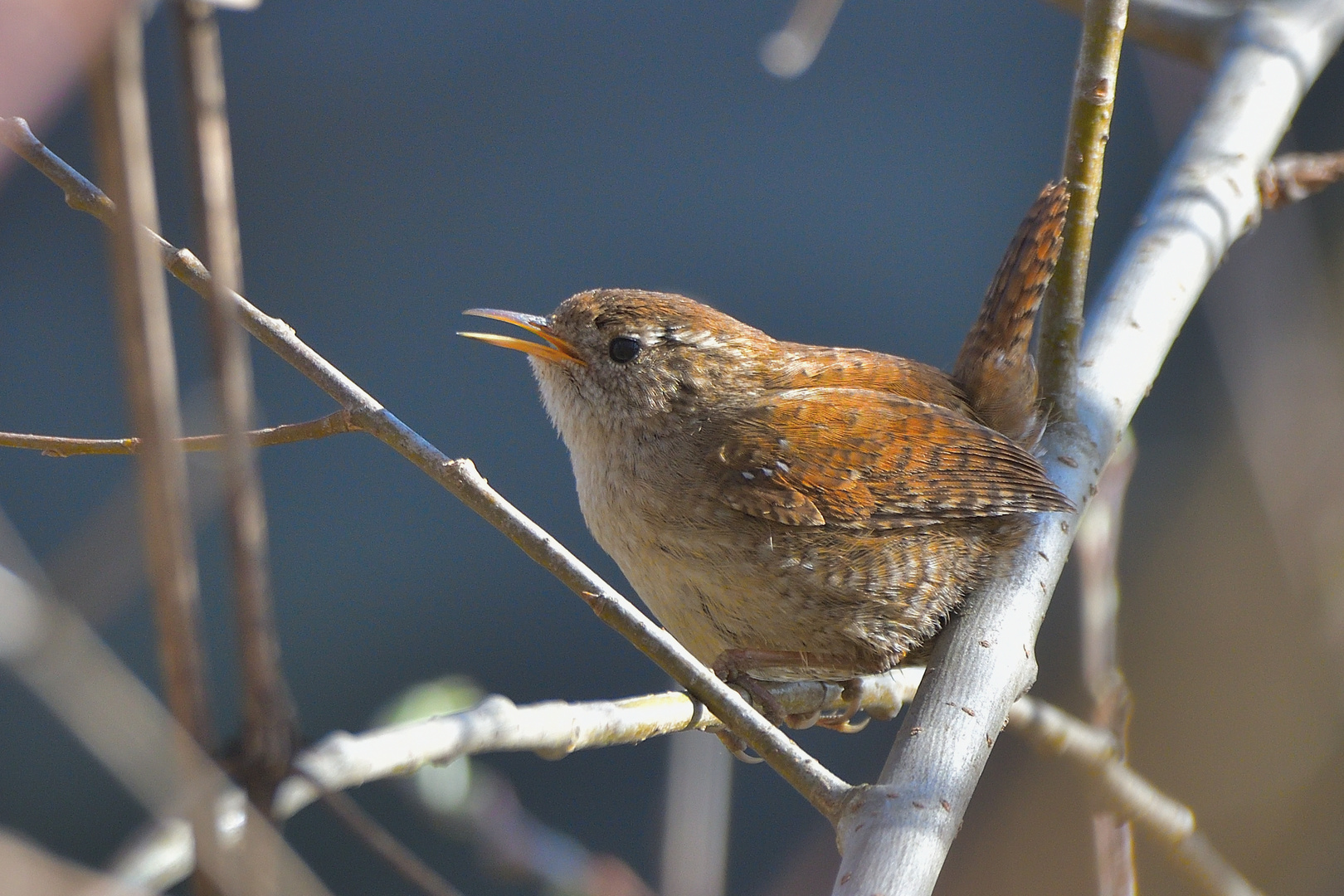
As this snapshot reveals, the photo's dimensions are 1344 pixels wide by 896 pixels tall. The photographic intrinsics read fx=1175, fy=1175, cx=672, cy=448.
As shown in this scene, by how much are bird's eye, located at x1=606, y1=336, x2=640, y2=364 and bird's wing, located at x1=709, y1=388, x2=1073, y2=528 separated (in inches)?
11.9

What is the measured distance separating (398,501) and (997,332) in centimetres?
287

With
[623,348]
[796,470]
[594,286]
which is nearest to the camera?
[796,470]

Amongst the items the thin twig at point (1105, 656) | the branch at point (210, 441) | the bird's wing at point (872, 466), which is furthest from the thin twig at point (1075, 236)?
the branch at point (210, 441)

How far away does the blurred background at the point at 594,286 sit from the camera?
4.28m

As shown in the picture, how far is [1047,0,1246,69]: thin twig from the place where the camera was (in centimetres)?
280

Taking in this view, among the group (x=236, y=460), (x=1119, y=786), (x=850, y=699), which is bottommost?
(x=1119, y=786)

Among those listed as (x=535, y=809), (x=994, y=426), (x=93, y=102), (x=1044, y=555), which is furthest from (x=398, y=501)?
(x=93, y=102)

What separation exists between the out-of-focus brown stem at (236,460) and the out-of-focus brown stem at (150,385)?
0.9 inches

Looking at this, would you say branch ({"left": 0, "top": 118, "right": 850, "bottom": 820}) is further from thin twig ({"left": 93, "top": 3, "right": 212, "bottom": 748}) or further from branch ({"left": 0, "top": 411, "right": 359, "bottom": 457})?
thin twig ({"left": 93, "top": 3, "right": 212, "bottom": 748})

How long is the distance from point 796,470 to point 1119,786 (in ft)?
2.70

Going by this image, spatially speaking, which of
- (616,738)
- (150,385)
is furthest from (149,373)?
(616,738)

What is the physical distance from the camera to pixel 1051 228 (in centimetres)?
232

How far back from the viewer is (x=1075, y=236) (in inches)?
89.9

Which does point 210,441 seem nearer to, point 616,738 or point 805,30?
point 616,738
